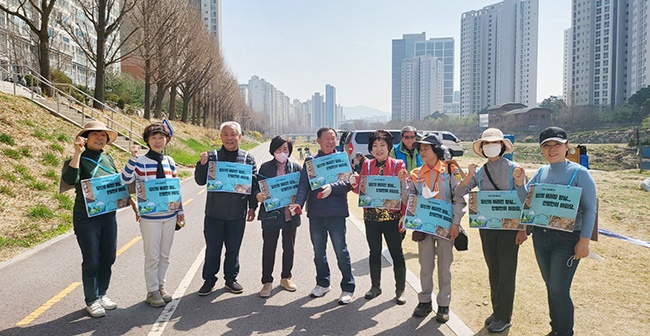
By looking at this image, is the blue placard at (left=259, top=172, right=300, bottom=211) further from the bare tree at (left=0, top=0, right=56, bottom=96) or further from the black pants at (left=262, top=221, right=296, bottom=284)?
the bare tree at (left=0, top=0, right=56, bottom=96)

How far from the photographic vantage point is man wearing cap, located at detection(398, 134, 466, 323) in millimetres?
4699

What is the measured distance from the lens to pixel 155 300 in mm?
5105

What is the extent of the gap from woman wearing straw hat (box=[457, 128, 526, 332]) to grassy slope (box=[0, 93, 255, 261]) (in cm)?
746

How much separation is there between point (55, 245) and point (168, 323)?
188 inches

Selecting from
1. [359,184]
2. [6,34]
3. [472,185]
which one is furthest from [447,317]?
[6,34]

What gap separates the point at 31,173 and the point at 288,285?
1036 centimetres

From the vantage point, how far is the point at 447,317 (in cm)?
470

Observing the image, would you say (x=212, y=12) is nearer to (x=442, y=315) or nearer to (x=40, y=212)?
(x=40, y=212)

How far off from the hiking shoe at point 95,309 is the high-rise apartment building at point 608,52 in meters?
113

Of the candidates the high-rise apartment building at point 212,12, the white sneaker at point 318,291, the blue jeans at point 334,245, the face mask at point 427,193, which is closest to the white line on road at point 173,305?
the white sneaker at point 318,291

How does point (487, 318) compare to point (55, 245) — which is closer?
point (487, 318)

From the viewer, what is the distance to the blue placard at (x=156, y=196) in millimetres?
4992

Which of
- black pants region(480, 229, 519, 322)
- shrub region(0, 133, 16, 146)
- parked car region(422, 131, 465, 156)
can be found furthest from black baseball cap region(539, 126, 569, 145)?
parked car region(422, 131, 465, 156)

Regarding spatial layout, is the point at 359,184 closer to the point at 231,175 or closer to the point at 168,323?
the point at 231,175
